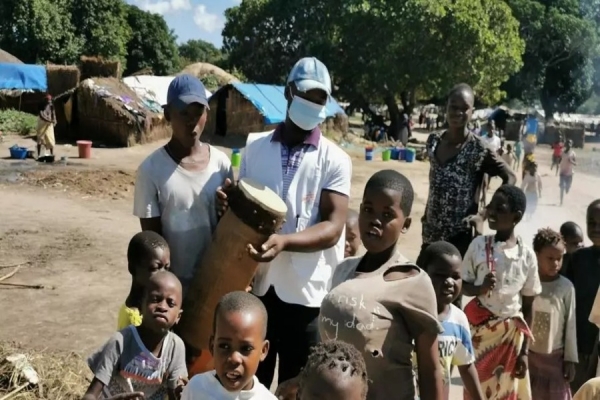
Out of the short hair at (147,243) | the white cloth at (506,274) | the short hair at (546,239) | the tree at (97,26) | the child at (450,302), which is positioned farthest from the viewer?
the tree at (97,26)

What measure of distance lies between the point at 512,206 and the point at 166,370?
2.00 m

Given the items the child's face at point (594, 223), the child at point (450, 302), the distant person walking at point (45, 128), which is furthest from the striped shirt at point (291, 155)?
the distant person walking at point (45, 128)

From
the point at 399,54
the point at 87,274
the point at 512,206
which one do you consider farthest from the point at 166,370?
the point at 399,54

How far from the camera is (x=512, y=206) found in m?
3.56

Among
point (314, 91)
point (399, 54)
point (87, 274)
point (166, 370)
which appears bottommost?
point (87, 274)

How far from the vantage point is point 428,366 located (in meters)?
2.13

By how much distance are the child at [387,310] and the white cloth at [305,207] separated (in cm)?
60

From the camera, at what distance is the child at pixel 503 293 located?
3543 mm

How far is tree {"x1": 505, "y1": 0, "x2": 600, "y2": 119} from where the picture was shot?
3834cm

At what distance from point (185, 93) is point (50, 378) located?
2.44m

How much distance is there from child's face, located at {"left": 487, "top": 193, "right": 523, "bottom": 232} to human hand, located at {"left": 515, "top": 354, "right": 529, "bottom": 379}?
0.68m

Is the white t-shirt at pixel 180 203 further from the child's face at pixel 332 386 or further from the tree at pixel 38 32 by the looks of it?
the tree at pixel 38 32

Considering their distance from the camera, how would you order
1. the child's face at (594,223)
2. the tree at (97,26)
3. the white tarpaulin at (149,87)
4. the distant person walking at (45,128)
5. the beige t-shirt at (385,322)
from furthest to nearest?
the tree at (97,26) → the white tarpaulin at (149,87) → the distant person walking at (45,128) → the child's face at (594,223) → the beige t-shirt at (385,322)

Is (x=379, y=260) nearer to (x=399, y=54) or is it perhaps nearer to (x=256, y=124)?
(x=256, y=124)
